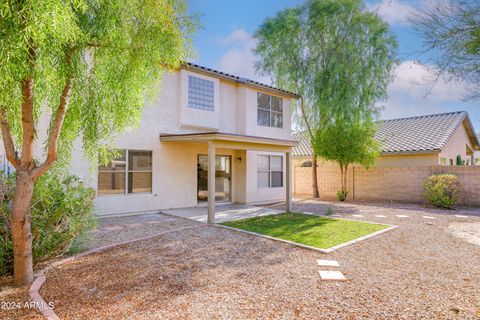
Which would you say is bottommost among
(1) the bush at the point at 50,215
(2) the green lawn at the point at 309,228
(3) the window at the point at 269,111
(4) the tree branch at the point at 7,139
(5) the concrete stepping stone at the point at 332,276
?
(5) the concrete stepping stone at the point at 332,276

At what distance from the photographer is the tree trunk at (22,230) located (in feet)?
15.1

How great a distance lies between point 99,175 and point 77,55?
6758 millimetres

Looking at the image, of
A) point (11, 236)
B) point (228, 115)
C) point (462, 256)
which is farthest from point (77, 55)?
point (228, 115)

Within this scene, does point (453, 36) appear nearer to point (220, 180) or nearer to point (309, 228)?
point (309, 228)

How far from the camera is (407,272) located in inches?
223

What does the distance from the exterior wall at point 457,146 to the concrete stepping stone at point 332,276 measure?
17.3 m

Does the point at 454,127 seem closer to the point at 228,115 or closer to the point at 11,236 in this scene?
the point at 228,115

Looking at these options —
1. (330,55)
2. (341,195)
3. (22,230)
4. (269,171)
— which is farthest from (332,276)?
(330,55)

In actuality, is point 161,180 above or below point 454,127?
below

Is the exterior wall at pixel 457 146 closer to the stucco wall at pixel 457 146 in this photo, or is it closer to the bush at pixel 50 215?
the stucco wall at pixel 457 146

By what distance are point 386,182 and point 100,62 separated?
17.5 m

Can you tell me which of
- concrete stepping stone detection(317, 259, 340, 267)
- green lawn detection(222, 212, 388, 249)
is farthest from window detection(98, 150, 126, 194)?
concrete stepping stone detection(317, 259, 340, 267)

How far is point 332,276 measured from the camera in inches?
214

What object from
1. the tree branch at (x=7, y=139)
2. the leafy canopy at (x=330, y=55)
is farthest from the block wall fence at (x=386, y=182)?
the tree branch at (x=7, y=139)
